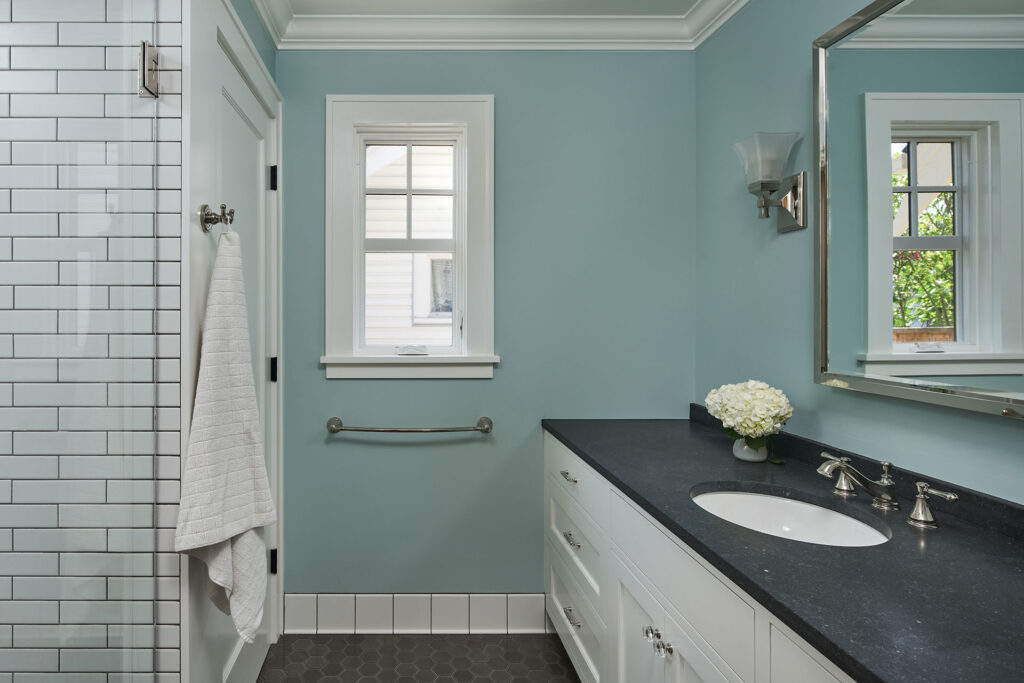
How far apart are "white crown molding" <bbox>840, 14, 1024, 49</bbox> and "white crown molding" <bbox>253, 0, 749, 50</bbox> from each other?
918mm

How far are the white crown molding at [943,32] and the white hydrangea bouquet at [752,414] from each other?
0.90m

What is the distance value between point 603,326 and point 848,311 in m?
0.97

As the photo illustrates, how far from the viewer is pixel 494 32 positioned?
84.2 inches

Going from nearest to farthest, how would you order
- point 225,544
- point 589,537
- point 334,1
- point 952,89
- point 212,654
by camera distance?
1. point 952,89
2. point 225,544
3. point 212,654
4. point 589,537
5. point 334,1

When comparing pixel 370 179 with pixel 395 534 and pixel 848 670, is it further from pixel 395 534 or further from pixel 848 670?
pixel 848 670

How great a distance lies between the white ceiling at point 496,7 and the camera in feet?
6.63

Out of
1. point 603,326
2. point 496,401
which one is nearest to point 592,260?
point 603,326

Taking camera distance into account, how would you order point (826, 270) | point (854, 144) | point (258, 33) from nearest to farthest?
1. point (854, 144)
2. point (826, 270)
3. point (258, 33)

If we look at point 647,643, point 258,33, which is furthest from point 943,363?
point 258,33

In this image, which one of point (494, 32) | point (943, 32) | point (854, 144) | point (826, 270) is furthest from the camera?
point (494, 32)

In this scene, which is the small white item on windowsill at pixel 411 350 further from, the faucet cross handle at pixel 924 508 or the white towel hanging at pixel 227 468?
the faucet cross handle at pixel 924 508

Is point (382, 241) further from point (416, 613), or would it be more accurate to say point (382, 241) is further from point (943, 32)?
point (943, 32)

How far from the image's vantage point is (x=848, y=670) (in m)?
0.63

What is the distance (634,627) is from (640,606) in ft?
0.27
